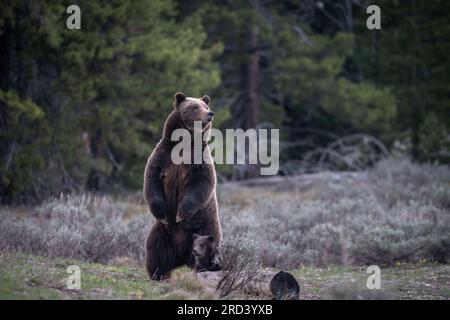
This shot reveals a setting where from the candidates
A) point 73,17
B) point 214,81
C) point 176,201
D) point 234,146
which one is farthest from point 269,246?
point 234,146

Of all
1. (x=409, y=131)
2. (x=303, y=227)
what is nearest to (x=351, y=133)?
(x=409, y=131)

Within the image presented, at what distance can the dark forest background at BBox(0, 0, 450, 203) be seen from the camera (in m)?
13.9

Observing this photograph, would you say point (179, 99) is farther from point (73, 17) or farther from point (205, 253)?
point (73, 17)

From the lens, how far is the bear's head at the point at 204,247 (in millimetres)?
7703

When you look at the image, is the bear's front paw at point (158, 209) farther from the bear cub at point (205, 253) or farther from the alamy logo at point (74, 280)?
the alamy logo at point (74, 280)

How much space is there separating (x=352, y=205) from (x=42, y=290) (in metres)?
8.48

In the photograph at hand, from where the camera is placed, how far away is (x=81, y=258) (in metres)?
9.45

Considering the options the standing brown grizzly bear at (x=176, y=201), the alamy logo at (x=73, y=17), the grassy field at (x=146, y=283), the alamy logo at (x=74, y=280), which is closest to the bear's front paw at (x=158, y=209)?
the standing brown grizzly bear at (x=176, y=201)

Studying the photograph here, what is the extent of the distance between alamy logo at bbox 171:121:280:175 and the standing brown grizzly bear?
7 centimetres

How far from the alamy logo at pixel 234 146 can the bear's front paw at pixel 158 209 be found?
517mm

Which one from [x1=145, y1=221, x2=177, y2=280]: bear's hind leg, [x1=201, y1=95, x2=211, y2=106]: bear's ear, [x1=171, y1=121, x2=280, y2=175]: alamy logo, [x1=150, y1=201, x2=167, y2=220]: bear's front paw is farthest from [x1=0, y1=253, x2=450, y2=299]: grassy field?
[x1=201, y1=95, x2=211, y2=106]: bear's ear

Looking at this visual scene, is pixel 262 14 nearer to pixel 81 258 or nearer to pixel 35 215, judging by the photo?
pixel 35 215

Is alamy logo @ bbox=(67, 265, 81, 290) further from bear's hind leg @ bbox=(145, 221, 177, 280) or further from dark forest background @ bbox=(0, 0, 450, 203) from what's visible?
dark forest background @ bbox=(0, 0, 450, 203)

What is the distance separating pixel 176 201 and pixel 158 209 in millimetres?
296
